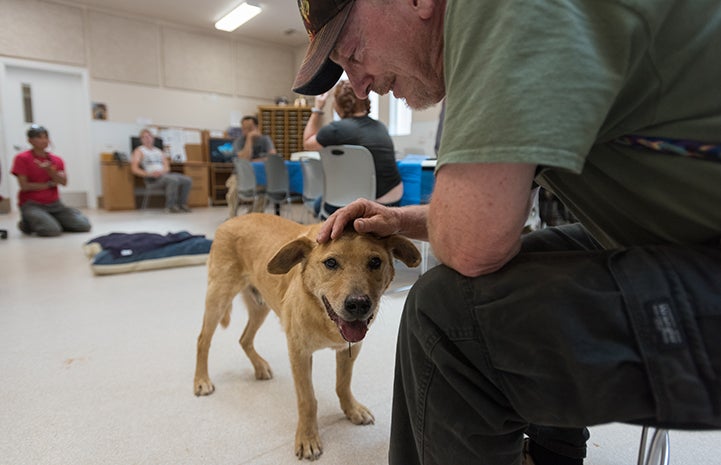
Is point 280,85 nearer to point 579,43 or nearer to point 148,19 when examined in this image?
point 148,19

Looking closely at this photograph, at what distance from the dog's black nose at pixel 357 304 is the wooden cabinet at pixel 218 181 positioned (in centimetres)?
945

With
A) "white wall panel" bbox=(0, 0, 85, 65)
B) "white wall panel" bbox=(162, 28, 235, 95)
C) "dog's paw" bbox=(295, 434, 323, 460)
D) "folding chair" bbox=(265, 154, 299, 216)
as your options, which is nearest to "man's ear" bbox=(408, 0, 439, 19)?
"dog's paw" bbox=(295, 434, 323, 460)

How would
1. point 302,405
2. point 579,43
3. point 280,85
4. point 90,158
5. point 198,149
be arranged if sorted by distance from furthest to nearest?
1. point 280,85
2. point 198,149
3. point 90,158
4. point 302,405
5. point 579,43

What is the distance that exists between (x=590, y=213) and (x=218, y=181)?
1024 centimetres

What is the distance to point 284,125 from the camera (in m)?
10.8

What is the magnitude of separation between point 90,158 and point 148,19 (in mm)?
3412

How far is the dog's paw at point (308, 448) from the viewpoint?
138 cm

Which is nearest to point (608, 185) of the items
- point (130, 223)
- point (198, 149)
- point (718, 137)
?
point (718, 137)

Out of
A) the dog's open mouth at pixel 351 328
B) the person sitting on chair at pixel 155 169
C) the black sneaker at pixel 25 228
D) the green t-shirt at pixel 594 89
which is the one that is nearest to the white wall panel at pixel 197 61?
the person sitting on chair at pixel 155 169

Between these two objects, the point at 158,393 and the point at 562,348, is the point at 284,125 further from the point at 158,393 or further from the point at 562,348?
the point at 562,348

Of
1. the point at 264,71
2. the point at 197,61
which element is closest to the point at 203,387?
the point at 197,61

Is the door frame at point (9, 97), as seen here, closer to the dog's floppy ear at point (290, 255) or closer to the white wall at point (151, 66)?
the white wall at point (151, 66)

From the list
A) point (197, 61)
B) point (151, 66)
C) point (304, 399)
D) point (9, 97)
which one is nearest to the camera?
point (304, 399)

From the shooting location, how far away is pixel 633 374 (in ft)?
2.02
